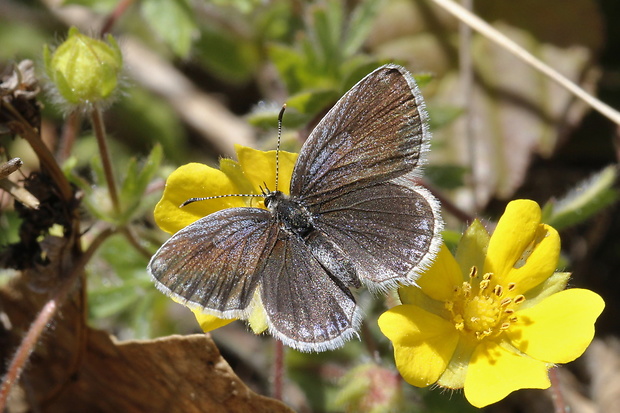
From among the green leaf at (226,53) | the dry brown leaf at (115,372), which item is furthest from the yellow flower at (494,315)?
the green leaf at (226,53)

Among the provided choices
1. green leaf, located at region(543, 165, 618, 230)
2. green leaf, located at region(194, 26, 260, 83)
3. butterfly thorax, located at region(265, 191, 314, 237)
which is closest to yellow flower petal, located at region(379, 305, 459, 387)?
butterfly thorax, located at region(265, 191, 314, 237)

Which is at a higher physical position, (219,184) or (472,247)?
(219,184)

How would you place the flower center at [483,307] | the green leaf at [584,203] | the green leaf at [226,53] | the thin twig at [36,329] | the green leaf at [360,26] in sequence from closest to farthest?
the flower center at [483,307] → the thin twig at [36,329] → the green leaf at [584,203] → the green leaf at [360,26] → the green leaf at [226,53]

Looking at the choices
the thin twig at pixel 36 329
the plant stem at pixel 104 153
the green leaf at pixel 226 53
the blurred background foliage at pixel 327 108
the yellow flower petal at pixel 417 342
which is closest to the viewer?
the yellow flower petal at pixel 417 342

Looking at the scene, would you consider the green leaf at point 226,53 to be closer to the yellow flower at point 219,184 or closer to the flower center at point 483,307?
the yellow flower at point 219,184

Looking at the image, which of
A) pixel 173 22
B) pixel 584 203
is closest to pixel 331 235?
pixel 584 203

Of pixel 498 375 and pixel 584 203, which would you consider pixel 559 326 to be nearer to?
pixel 498 375

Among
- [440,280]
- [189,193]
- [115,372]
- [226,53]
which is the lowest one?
[115,372]

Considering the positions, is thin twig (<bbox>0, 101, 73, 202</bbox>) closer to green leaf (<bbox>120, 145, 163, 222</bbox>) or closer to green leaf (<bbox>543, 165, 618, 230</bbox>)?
green leaf (<bbox>120, 145, 163, 222</bbox>)
